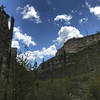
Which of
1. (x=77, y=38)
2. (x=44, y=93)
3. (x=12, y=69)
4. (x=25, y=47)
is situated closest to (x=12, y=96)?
(x=12, y=69)

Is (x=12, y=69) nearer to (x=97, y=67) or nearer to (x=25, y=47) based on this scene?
(x=25, y=47)

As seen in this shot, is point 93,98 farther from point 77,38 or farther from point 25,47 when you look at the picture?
point 77,38

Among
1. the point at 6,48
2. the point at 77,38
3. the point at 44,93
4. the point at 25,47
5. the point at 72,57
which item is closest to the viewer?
the point at 25,47

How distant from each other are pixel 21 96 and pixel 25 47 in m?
8.08

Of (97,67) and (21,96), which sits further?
(97,67)

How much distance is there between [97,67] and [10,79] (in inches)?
3226

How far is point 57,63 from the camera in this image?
125 meters

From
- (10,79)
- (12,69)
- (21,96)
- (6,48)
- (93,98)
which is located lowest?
(93,98)

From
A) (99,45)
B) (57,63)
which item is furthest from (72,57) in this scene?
(99,45)

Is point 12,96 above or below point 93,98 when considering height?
above

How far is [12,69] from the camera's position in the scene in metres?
20.3

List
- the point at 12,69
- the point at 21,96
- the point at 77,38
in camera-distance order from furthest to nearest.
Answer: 1. the point at 77,38
2. the point at 12,69
3. the point at 21,96

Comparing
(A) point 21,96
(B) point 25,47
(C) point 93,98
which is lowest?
(C) point 93,98

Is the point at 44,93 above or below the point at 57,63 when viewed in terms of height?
below
